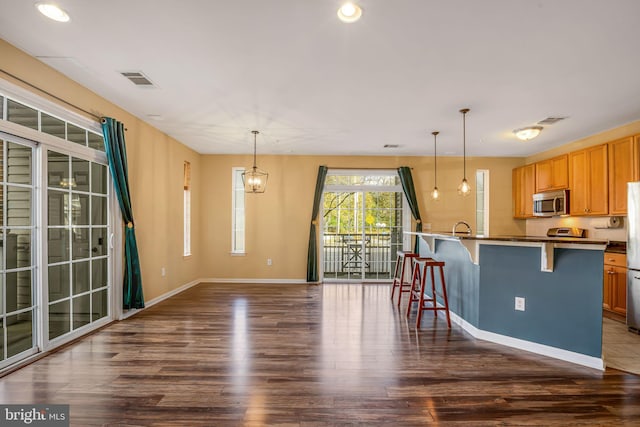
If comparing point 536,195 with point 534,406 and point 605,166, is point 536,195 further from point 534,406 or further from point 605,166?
point 534,406

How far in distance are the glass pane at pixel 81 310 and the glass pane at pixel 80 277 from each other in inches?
3.4

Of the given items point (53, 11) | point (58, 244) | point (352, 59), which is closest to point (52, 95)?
point (53, 11)

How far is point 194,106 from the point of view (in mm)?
4004

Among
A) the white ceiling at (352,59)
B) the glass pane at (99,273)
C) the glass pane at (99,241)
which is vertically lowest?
the glass pane at (99,273)

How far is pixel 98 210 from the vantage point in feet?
12.6

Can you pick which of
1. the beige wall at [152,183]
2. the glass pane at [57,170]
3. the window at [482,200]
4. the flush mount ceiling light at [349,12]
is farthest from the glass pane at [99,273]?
the window at [482,200]

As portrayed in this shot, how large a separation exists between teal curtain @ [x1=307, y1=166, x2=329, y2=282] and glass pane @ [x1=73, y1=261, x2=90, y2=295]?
3.85m

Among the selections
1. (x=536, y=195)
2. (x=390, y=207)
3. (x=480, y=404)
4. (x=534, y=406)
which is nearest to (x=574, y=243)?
(x=534, y=406)

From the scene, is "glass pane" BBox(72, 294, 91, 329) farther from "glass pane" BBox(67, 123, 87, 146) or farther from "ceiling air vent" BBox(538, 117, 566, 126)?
"ceiling air vent" BBox(538, 117, 566, 126)

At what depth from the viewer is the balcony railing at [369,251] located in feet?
22.5

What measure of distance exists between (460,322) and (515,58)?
295cm

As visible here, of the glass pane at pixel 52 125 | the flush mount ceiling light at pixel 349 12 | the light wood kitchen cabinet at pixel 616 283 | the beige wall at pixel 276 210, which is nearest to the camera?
the flush mount ceiling light at pixel 349 12

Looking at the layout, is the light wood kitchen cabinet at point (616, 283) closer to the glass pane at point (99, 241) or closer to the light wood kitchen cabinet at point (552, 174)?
the light wood kitchen cabinet at point (552, 174)

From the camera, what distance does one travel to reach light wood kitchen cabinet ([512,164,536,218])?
629cm
